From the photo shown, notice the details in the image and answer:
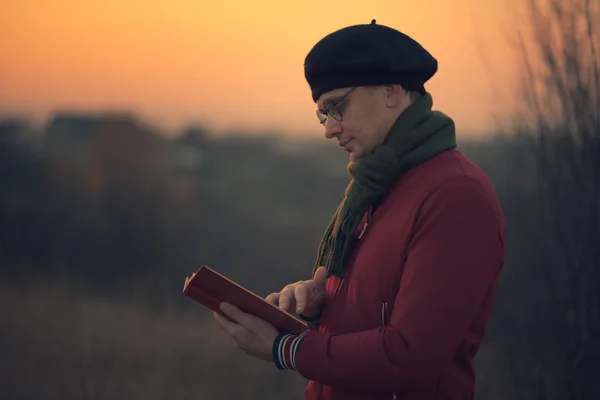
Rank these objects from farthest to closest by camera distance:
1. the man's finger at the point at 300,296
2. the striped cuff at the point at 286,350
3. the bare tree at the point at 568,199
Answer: the bare tree at the point at 568,199, the man's finger at the point at 300,296, the striped cuff at the point at 286,350

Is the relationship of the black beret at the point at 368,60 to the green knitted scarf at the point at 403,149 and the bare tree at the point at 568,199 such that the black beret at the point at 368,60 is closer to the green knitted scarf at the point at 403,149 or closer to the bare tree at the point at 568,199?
the green knitted scarf at the point at 403,149

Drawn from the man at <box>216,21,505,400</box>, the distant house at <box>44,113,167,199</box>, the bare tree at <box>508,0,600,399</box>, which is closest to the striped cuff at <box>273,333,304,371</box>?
the man at <box>216,21,505,400</box>

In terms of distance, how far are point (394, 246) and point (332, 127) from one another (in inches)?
11.2

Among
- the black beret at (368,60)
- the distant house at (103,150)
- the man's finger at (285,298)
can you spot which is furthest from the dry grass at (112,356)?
the black beret at (368,60)

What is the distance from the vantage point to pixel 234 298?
1.43m

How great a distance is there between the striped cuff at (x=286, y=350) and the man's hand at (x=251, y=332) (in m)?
0.02

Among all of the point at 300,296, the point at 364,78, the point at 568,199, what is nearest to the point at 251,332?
the point at 300,296

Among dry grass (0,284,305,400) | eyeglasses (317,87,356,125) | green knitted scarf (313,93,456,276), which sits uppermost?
eyeglasses (317,87,356,125)

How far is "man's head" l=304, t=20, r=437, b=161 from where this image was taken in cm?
138

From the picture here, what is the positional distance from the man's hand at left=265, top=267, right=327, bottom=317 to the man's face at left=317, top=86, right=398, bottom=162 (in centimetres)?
33

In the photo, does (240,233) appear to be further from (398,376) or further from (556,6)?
(398,376)

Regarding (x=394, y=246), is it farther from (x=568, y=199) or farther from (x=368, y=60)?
(x=568, y=199)

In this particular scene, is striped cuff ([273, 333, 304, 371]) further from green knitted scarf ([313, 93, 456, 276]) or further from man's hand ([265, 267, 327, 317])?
green knitted scarf ([313, 93, 456, 276])

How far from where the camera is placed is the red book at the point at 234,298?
4.57 feet
